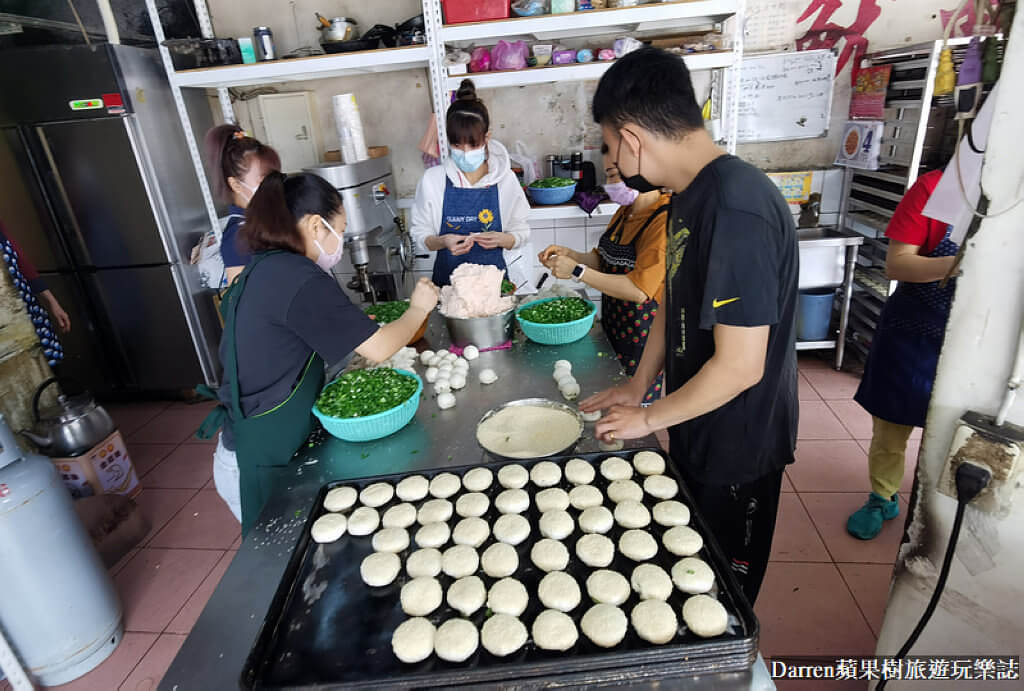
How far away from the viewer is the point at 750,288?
1139 millimetres

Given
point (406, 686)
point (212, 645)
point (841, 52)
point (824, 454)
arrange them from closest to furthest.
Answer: point (406, 686) → point (212, 645) → point (824, 454) → point (841, 52)

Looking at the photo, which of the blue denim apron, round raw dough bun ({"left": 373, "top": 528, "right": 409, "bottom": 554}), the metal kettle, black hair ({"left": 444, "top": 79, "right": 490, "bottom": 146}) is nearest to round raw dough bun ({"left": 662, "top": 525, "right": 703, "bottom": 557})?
round raw dough bun ({"left": 373, "top": 528, "right": 409, "bottom": 554})

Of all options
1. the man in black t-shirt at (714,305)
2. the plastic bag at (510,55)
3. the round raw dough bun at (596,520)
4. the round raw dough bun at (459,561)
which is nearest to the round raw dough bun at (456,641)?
the round raw dough bun at (459,561)

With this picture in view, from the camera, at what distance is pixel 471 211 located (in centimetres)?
301

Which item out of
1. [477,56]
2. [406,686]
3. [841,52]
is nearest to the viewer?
[406,686]

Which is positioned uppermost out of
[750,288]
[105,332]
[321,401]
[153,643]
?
Result: [750,288]

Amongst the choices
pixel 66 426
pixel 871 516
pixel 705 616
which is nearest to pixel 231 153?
pixel 66 426

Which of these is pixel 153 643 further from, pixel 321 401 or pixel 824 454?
pixel 824 454

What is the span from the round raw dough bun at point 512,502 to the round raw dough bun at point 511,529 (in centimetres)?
2

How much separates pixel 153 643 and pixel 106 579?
1.11ft

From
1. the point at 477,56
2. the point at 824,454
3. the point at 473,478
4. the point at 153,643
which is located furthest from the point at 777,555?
the point at 477,56

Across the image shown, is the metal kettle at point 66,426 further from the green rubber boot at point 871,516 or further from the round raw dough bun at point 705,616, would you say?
the green rubber boot at point 871,516

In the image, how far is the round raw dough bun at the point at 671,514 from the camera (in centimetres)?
120

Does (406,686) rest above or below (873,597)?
above
